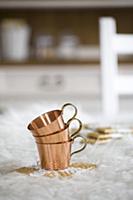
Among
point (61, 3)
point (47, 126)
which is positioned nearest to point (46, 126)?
point (47, 126)

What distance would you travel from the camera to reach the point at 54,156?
527 mm

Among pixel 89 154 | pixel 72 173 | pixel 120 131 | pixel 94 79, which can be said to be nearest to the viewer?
pixel 72 173

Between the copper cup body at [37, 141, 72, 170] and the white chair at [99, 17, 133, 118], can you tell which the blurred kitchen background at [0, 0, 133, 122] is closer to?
the white chair at [99, 17, 133, 118]

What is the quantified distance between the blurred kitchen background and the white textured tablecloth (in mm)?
1424

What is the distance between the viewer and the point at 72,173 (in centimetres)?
51

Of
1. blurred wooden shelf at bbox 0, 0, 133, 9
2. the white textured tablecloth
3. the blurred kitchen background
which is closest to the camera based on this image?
the white textured tablecloth

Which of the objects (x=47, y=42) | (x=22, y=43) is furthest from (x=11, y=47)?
(x=47, y=42)

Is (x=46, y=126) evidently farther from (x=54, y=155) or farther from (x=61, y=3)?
(x=61, y=3)

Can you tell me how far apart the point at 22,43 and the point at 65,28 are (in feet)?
1.19

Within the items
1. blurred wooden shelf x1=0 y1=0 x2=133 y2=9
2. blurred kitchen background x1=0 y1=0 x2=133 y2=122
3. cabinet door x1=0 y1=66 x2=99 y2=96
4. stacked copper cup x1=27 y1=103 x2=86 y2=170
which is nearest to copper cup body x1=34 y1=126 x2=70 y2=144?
stacked copper cup x1=27 y1=103 x2=86 y2=170

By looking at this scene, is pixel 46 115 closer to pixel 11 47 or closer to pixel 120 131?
pixel 120 131

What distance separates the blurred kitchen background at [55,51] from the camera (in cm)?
235

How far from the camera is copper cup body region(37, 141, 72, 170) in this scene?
527 millimetres

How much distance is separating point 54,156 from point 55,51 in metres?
2.21
